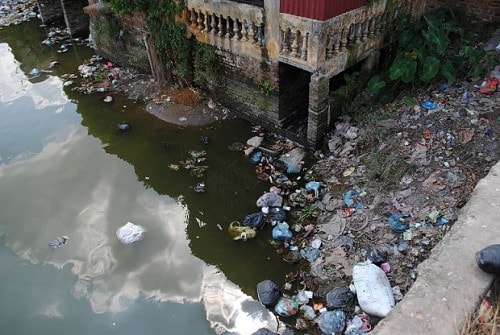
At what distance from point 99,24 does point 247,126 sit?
430cm

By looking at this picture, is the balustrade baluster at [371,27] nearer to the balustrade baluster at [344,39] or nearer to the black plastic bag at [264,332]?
the balustrade baluster at [344,39]

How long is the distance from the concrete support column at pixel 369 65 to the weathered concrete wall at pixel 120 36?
393cm

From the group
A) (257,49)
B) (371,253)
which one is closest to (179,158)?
(257,49)

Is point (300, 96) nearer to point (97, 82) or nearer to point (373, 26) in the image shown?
point (373, 26)

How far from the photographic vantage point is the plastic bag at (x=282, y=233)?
15.3 ft

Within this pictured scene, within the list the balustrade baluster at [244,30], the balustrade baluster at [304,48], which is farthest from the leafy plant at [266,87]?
the balustrade baluster at [304,48]

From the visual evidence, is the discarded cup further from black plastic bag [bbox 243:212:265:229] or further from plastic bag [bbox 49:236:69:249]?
plastic bag [bbox 49:236:69:249]

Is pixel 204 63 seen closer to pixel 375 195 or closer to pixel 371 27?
pixel 371 27

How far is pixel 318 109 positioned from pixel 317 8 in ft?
4.47

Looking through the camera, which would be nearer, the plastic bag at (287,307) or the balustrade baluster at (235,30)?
the plastic bag at (287,307)

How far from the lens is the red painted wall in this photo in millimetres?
4578

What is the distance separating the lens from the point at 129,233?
192 inches

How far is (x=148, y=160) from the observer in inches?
243

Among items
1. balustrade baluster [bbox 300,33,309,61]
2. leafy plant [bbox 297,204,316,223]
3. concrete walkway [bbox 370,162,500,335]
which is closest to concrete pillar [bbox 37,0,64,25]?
balustrade baluster [bbox 300,33,309,61]
